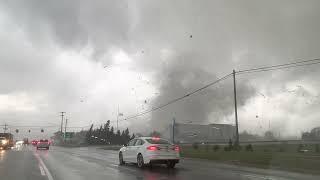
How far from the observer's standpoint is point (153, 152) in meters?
21.6

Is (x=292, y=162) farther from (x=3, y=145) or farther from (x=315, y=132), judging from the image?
(x=315, y=132)

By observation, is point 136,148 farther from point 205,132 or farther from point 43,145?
point 205,132

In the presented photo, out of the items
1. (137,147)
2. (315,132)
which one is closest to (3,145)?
(137,147)

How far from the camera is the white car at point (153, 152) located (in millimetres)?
21612

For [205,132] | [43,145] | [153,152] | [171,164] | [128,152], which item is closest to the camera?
[153,152]

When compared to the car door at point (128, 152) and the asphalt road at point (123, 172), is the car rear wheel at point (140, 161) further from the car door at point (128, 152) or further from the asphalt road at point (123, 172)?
the car door at point (128, 152)

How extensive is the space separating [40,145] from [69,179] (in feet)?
163

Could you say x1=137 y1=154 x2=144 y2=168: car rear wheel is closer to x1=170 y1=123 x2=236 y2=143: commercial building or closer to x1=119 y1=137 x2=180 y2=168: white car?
x1=119 y1=137 x2=180 y2=168: white car

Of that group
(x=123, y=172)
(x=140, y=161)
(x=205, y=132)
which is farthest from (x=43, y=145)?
(x=205, y=132)

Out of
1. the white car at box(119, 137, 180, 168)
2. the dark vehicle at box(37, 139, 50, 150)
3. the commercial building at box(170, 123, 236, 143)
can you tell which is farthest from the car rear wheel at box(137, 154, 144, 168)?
the commercial building at box(170, 123, 236, 143)

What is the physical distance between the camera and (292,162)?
25.4m

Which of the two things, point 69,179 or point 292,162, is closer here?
point 69,179

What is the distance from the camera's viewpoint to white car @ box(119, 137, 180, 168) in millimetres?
21612

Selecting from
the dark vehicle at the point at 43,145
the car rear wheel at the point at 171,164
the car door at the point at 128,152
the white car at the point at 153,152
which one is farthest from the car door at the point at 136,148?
the dark vehicle at the point at 43,145
